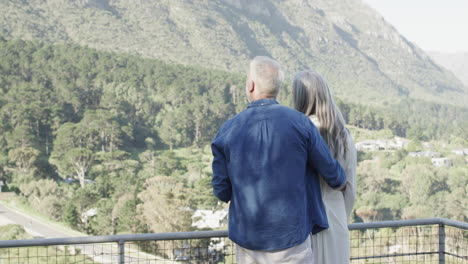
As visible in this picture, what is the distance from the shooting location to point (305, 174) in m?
1.43

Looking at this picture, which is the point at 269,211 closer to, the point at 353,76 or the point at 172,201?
the point at 172,201

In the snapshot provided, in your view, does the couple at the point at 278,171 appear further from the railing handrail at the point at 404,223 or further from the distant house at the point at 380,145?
the distant house at the point at 380,145

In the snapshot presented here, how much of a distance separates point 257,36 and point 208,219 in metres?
66.4

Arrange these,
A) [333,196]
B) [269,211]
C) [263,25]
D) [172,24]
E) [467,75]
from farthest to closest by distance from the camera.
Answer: [467,75] < [263,25] < [172,24] < [333,196] < [269,211]

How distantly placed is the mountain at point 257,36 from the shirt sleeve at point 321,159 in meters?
53.1

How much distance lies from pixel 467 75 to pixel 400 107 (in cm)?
13553

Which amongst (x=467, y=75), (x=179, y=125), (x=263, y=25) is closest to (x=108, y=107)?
(x=179, y=125)

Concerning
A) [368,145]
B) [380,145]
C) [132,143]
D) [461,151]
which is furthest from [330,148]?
[461,151]

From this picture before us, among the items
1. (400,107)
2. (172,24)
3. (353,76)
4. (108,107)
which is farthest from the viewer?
(353,76)

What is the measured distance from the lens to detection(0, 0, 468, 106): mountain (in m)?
58.1

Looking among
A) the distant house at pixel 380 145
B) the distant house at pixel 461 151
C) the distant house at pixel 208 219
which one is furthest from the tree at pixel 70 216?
the distant house at pixel 461 151

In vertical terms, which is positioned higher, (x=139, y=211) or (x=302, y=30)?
(x=302, y=30)

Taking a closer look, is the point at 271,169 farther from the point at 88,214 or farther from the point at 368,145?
the point at 368,145

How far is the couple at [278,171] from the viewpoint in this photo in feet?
4.46
